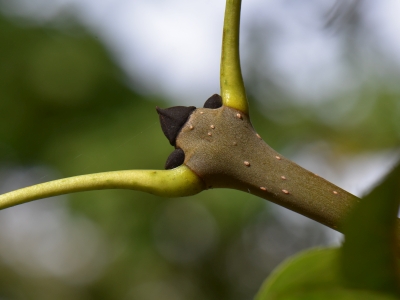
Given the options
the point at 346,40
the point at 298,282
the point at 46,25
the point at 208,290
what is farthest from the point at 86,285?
the point at 298,282

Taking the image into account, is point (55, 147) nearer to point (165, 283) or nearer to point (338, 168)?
point (165, 283)

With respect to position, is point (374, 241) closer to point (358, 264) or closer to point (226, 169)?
point (358, 264)

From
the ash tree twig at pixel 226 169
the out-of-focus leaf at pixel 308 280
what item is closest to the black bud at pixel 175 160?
the ash tree twig at pixel 226 169

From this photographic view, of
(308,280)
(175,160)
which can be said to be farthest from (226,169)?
(308,280)

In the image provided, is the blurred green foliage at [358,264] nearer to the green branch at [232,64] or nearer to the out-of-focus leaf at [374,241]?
the out-of-focus leaf at [374,241]

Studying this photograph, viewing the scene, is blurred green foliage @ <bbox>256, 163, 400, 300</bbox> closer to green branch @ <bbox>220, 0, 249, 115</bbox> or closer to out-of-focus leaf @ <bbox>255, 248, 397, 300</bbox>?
out-of-focus leaf @ <bbox>255, 248, 397, 300</bbox>

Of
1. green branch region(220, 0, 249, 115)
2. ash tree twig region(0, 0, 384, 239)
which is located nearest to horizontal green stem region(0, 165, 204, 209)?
ash tree twig region(0, 0, 384, 239)
